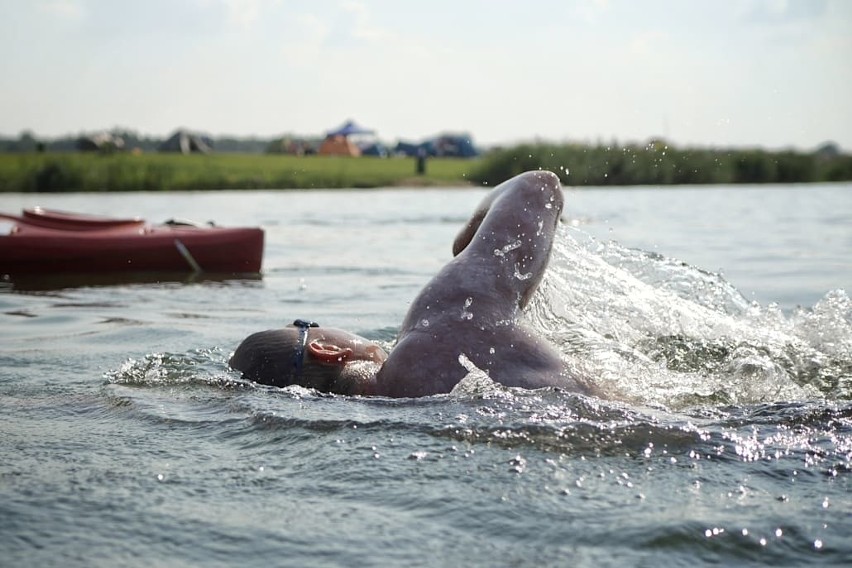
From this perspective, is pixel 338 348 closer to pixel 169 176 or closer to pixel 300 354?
pixel 300 354

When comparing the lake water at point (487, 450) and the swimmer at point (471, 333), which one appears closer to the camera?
the lake water at point (487, 450)

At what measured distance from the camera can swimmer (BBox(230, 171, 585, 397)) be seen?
157 inches

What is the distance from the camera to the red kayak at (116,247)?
12805 mm

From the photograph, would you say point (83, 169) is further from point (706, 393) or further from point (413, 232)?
point (706, 393)

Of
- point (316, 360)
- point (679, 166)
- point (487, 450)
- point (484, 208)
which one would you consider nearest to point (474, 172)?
point (679, 166)

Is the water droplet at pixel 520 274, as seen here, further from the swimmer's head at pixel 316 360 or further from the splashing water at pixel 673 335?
the swimmer's head at pixel 316 360

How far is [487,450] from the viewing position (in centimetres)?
381

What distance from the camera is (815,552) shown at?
2969 mm

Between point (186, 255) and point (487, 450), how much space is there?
→ 9.87 metres

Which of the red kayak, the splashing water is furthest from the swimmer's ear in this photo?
the red kayak

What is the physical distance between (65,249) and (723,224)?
12.1m

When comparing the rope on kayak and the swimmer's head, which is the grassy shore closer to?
the rope on kayak

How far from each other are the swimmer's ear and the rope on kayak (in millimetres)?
9082

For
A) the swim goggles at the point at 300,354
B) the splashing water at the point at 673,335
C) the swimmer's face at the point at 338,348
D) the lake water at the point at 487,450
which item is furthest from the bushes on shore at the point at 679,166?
the swim goggles at the point at 300,354
